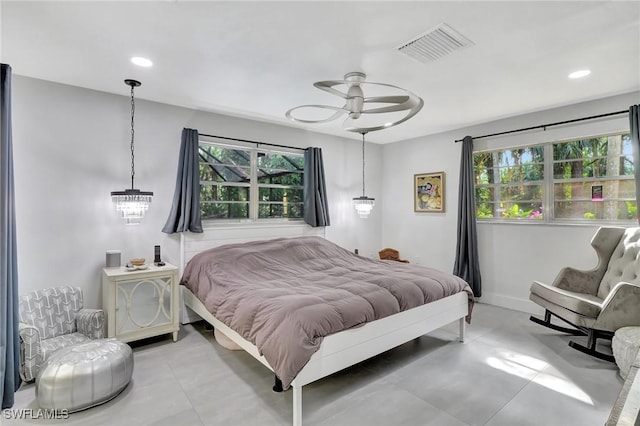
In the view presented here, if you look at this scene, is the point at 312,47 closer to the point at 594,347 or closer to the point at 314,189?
the point at 314,189

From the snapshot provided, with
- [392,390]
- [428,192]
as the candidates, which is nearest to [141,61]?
[392,390]

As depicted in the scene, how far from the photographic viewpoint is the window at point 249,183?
4.15 metres

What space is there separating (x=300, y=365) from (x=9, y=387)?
77.2 inches

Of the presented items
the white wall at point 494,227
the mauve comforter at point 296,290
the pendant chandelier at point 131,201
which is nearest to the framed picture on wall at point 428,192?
the white wall at point 494,227

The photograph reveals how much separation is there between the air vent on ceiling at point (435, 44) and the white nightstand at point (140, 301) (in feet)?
9.68

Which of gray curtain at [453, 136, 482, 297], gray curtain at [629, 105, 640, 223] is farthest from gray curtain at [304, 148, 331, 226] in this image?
gray curtain at [629, 105, 640, 223]

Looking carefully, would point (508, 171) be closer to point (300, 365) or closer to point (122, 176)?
point (300, 365)

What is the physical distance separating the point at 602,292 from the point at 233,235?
161 inches

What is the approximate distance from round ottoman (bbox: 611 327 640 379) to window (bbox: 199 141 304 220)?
3759mm

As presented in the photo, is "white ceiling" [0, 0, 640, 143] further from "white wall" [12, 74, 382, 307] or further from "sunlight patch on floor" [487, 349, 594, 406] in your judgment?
"sunlight patch on floor" [487, 349, 594, 406]

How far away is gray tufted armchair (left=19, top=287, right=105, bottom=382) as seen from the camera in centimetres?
242

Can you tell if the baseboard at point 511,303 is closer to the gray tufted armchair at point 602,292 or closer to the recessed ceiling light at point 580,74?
the gray tufted armchair at point 602,292

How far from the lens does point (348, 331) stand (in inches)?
89.4

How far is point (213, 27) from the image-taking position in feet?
7.06
